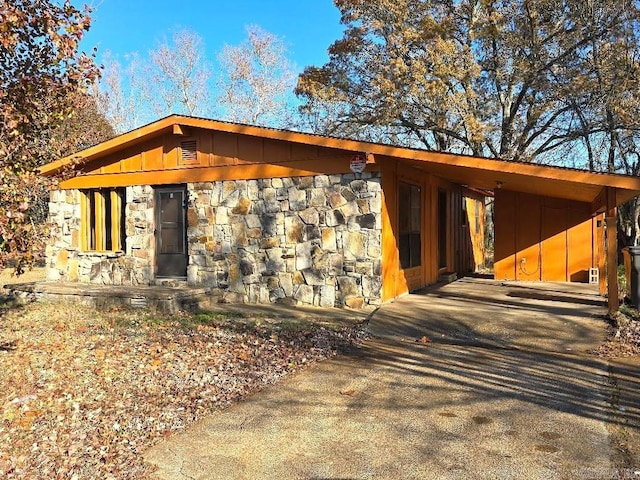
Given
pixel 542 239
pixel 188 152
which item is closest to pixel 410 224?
pixel 542 239

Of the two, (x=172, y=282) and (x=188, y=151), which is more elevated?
(x=188, y=151)

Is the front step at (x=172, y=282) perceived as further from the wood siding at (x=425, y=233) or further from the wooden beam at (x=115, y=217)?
the wood siding at (x=425, y=233)

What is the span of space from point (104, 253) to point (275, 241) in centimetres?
427

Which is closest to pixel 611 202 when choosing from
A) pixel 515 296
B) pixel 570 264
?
pixel 515 296

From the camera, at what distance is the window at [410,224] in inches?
363

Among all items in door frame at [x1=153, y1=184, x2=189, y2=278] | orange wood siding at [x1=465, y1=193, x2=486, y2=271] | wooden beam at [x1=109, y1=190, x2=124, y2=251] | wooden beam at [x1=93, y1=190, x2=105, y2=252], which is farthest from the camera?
orange wood siding at [x1=465, y1=193, x2=486, y2=271]

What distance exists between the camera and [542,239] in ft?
38.9

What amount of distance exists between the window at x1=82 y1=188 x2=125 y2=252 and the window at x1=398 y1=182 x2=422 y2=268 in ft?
19.5

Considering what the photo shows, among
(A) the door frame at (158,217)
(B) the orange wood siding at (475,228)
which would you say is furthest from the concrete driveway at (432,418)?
(B) the orange wood siding at (475,228)

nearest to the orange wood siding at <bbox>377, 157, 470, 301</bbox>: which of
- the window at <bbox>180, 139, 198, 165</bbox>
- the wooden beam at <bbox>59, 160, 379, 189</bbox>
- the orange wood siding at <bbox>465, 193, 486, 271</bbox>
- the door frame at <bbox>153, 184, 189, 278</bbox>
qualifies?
the orange wood siding at <bbox>465, 193, 486, 271</bbox>

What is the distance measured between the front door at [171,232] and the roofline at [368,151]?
1.25m

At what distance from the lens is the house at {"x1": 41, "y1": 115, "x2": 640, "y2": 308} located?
8250 millimetres

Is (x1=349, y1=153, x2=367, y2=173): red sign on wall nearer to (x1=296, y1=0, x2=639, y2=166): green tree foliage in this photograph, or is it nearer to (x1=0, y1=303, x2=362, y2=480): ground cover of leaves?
(x1=0, y1=303, x2=362, y2=480): ground cover of leaves

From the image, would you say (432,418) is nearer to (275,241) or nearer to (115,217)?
(275,241)
